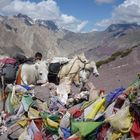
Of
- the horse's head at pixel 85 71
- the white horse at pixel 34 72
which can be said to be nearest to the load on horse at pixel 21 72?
the white horse at pixel 34 72

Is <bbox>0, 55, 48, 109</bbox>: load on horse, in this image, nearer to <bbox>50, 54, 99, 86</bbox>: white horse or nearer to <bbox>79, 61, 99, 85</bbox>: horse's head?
<bbox>50, 54, 99, 86</bbox>: white horse

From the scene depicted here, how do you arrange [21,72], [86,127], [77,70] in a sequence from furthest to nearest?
1. [21,72]
2. [77,70]
3. [86,127]

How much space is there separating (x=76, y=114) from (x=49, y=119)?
1.74 feet

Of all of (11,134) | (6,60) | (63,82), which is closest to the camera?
(11,134)

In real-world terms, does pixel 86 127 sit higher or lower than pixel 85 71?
lower

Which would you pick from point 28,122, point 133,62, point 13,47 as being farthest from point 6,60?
point 13,47

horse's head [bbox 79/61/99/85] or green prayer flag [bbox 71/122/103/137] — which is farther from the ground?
horse's head [bbox 79/61/99/85]

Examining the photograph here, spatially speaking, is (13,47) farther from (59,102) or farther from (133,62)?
(59,102)

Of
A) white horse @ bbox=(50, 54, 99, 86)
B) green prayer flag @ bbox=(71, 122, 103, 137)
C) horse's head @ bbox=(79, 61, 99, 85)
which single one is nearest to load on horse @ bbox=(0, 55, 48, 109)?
white horse @ bbox=(50, 54, 99, 86)

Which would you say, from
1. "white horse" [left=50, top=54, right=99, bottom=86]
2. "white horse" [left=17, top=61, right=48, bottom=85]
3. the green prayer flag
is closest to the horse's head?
"white horse" [left=50, top=54, right=99, bottom=86]

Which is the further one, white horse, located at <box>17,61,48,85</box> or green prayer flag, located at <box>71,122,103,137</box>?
white horse, located at <box>17,61,48,85</box>

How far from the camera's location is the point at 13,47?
185125 millimetres

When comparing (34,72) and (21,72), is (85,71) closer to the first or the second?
(34,72)

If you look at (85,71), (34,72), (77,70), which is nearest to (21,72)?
(34,72)
